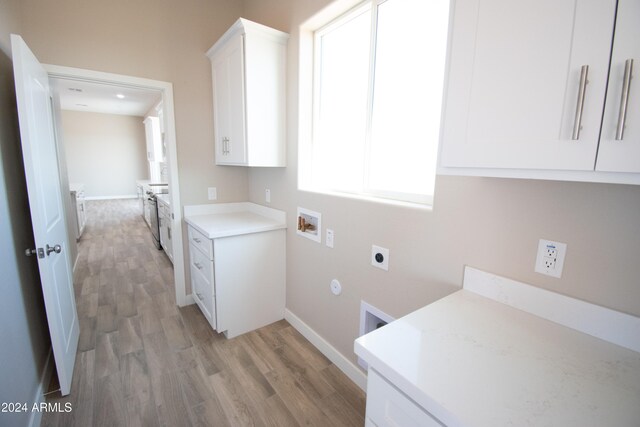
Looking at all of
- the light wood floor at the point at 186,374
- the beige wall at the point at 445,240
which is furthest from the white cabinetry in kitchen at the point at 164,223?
the beige wall at the point at 445,240

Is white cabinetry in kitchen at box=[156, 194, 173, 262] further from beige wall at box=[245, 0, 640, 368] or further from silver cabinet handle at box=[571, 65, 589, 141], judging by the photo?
silver cabinet handle at box=[571, 65, 589, 141]

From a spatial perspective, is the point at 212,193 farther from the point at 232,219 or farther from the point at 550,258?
the point at 550,258

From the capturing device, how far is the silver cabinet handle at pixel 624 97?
602 millimetres

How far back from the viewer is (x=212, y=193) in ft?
9.31

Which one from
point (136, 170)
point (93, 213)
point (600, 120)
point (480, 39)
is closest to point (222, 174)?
point (480, 39)

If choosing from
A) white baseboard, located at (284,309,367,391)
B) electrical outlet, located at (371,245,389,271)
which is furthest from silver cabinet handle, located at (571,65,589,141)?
white baseboard, located at (284,309,367,391)

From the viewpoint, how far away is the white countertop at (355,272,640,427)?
0.64m

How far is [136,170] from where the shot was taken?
954 cm

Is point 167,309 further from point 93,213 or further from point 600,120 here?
point 93,213

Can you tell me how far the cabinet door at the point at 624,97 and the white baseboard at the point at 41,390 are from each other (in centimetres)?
252

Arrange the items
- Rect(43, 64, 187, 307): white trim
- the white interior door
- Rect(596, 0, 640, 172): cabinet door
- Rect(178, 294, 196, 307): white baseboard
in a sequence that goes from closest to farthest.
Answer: Rect(596, 0, 640, 172): cabinet door, the white interior door, Rect(43, 64, 187, 307): white trim, Rect(178, 294, 196, 307): white baseboard

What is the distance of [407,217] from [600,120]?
870 millimetres

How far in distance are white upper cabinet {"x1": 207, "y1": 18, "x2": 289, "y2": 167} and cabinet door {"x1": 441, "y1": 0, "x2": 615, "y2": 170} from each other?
1553mm

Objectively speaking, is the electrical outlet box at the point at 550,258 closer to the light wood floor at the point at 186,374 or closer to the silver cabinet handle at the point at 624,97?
the silver cabinet handle at the point at 624,97
